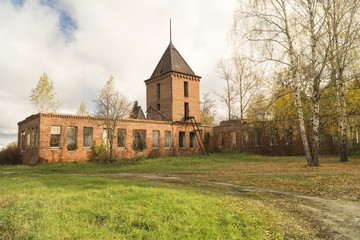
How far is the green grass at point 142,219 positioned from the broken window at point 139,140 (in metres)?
20.1

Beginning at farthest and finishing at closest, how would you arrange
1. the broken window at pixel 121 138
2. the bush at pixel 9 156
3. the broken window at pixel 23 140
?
the broken window at pixel 121 138
the broken window at pixel 23 140
the bush at pixel 9 156

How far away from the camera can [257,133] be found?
30.3m

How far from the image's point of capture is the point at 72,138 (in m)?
22.8

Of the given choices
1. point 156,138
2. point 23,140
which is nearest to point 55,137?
point 23,140

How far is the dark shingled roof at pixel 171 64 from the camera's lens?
31530 millimetres

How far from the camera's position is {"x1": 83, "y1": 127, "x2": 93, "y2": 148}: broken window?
76.8 feet

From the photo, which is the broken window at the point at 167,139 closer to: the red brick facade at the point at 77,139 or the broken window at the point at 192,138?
the red brick facade at the point at 77,139

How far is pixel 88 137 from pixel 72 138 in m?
1.42

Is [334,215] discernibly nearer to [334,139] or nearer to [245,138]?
[334,139]

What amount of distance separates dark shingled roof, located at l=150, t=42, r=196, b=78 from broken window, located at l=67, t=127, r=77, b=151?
44.0ft

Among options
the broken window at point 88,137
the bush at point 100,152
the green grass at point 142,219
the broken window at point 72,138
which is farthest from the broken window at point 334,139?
the broken window at point 72,138

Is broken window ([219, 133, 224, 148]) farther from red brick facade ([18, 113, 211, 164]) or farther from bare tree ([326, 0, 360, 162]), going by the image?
bare tree ([326, 0, 360, 162])

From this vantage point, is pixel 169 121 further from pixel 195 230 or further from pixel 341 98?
pixel 195 230

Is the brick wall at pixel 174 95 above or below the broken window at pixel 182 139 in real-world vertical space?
above
